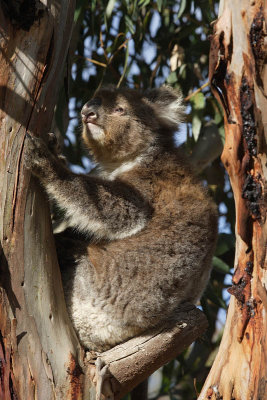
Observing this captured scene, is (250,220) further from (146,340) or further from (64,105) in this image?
(64,105)

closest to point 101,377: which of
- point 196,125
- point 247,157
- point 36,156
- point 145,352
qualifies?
point 145,352

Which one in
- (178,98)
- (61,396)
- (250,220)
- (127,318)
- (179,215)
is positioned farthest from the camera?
(178,98)

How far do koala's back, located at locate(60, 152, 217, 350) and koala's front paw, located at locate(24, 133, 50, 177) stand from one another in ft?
1.77

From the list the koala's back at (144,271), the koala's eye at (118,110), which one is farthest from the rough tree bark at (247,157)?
the koala's eye at (118,110)

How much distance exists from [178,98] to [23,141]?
168 cm

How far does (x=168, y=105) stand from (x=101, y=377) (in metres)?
1.91

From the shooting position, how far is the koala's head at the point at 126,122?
3516 mm

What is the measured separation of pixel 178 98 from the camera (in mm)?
3807

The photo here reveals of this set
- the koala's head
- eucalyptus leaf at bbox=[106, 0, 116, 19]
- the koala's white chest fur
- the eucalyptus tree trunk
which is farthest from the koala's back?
eucalyptus leaf at bbox=[106, 0, 116, 19]

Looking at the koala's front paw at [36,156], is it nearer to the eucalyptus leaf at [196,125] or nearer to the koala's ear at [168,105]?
the koala's ear at [168,105]

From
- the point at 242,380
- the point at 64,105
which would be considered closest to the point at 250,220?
the point at 242,380

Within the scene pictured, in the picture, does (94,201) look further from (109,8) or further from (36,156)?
(109,8)

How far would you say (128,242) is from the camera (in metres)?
2.93

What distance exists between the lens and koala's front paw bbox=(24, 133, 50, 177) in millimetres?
2402
